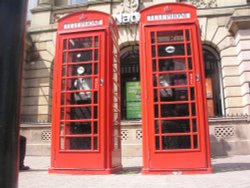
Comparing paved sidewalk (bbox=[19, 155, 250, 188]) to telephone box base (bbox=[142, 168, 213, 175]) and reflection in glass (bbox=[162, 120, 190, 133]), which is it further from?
reflection in glass (bbox=[162, 120, 190, 133])

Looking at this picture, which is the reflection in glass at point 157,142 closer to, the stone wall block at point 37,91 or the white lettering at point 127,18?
the white lettering at point 127,18

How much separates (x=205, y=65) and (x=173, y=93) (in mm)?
7544

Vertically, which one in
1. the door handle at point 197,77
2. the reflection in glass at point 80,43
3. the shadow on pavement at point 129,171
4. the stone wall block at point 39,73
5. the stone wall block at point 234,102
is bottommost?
the shadow on pavement at point 129,171

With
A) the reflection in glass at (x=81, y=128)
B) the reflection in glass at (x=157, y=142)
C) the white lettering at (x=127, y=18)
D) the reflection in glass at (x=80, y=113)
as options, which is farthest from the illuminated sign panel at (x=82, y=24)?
the white lettering at (x=127, y=18)

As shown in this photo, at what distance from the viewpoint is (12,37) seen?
2.99 ft

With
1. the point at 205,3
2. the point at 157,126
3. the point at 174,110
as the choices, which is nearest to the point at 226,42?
the point at 205,3

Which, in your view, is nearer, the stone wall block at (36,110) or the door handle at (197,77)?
the door handle at (197,77)

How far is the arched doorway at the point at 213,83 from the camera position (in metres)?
12.7

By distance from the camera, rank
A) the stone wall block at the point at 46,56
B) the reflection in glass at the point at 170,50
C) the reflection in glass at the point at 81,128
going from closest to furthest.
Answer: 1. the reflection in glass at the point at 81,128
2. the reflection in glass at the point at 170,50
3. the stone wall block at the point at 46,56

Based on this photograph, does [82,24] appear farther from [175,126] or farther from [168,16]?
[175,126]

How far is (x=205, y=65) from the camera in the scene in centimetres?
1316

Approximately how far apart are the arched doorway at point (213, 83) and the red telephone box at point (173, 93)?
22.8 feet

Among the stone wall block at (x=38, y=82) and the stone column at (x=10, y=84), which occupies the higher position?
the stone wall block at (x=38, y=82)

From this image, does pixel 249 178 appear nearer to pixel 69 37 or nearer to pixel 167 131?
pixel 167 131
